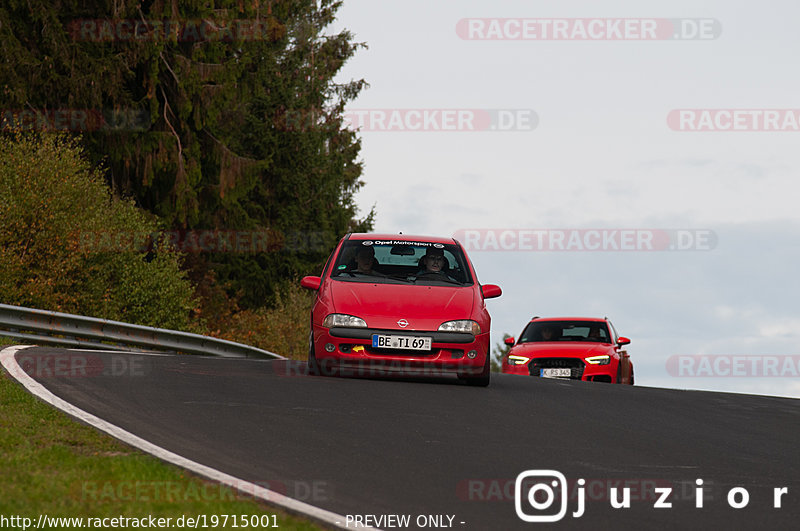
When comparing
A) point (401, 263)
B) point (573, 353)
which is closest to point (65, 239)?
point (573, 353)

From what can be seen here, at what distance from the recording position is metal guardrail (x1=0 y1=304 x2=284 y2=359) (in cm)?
1934

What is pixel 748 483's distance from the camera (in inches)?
301

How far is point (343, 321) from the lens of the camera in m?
12.4

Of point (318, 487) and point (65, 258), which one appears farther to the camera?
point (65, 258)

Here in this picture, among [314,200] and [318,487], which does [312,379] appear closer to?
[318,487]

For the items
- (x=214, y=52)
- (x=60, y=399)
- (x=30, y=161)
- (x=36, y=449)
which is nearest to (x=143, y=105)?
(x=214, y=52)

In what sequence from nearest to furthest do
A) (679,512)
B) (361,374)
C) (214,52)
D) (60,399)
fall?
1. (679,512)
2. (60,399)
3. (361,374)
4. (214,52)

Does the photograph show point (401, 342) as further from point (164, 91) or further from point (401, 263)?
Result: point (164, 91)

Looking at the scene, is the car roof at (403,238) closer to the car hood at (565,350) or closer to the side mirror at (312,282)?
the side mirror at (312,282)

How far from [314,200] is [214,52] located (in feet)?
62.1

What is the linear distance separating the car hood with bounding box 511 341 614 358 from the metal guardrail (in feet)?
24.7

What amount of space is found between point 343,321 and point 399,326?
672mm
